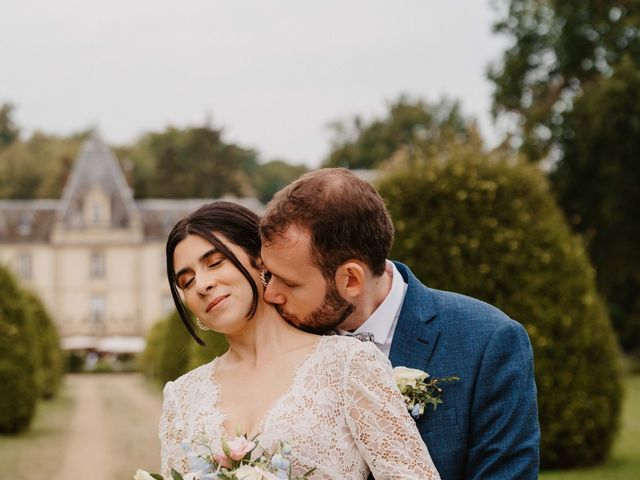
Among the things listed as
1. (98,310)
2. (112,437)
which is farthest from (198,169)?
(112,437)

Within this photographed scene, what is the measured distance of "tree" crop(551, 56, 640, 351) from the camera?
72.9 ft

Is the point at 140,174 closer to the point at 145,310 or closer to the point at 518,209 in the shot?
the point at 145,310

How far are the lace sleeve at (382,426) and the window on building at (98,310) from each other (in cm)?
5185

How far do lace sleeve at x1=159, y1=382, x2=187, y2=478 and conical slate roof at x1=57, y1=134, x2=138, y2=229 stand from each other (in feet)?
165

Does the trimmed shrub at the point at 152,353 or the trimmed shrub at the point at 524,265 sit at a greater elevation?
the trimmed shrub at the point at 524,265

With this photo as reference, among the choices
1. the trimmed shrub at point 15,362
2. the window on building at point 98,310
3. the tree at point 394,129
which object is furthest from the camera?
the window on building at point 98,310

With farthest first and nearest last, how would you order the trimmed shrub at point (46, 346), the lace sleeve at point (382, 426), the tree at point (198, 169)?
the tree at point (198, 169), the trimmed shrub at point (46, 346), the lace sleeve at point (382, 426)

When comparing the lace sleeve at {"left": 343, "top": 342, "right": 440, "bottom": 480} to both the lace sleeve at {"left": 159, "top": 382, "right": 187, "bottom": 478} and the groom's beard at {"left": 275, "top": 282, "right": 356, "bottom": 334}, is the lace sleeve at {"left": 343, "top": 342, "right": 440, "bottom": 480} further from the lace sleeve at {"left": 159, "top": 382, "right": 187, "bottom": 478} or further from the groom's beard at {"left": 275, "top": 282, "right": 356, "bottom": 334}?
the lace sleeve at {"left": 159, "top": 382, "right": 187, "bottom": 478}

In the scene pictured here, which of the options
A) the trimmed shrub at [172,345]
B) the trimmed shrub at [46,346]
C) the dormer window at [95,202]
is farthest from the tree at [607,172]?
the dormer window at [95,202]

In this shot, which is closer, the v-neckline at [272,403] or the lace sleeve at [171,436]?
the v-neckline at [272,403]

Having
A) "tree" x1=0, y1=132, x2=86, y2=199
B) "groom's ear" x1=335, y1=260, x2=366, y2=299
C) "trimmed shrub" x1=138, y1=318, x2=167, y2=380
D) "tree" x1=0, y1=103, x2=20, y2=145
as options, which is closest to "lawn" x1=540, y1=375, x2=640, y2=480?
"groom's ear" x1=335, y1=260, x2=366, y2=299

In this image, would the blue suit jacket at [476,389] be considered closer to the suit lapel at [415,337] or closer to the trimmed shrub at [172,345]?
the suit lapel at [415,337]

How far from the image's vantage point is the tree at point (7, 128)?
226 ft

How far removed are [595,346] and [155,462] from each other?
5.48 meters
